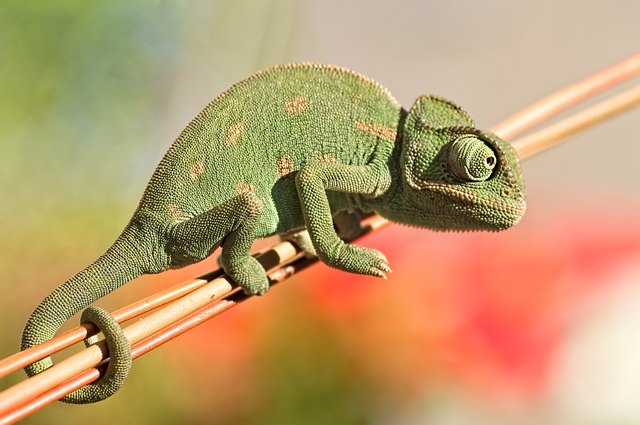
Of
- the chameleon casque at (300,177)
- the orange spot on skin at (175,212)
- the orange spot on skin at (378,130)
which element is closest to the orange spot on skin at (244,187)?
the chameleon casque at (300,177)

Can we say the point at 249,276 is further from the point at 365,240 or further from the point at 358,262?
the point at 365,240

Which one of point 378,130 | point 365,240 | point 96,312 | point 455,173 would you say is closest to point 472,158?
point 455,173

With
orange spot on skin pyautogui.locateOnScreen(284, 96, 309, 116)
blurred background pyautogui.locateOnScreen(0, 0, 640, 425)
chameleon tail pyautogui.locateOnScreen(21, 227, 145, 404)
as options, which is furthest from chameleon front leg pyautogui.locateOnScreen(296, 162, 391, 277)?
blurred background pyautogui.locateOnScreen(0, 0, 640, 425)

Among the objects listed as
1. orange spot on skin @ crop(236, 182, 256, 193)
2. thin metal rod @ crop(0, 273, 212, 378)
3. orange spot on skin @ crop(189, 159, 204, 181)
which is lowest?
thin metal rod @ crop(0, 273, 212, 378)

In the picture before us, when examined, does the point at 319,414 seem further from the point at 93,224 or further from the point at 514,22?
the point at 514,22

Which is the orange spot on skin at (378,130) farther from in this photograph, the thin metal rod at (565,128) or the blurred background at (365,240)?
the blurred background at (365,240)

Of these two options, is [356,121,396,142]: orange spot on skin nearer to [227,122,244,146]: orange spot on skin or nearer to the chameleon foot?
[227,122,244,146]: orange spot on skin
